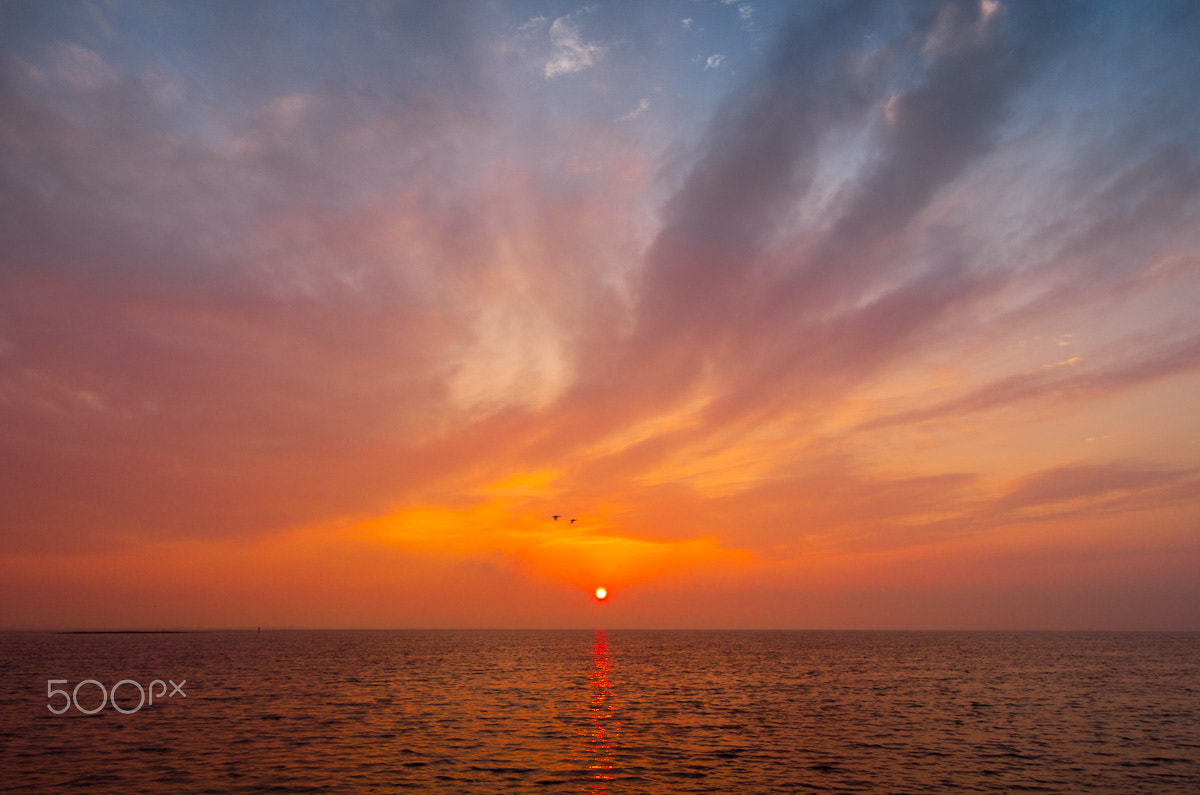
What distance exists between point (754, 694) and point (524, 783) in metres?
46.4

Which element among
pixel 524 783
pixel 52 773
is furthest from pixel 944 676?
pixel 52 773

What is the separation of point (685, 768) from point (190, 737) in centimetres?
3240

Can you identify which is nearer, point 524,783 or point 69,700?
point 524,783

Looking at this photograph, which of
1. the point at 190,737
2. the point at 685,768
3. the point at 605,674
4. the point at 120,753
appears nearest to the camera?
the point at 685,768

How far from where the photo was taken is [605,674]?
98812 millimetres

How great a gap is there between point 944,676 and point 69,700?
10469cm

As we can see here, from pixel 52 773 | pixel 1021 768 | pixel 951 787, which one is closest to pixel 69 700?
pixel 52 773

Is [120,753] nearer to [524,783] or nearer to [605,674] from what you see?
[524,783]

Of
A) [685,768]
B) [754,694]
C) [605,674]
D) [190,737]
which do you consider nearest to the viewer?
[685,768]

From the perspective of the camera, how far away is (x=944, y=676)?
96.9 meters

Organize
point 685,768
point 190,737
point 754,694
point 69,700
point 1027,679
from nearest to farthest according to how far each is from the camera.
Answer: point 685,768, point 190,737, point 69,700, point 754,694, point 1027,679

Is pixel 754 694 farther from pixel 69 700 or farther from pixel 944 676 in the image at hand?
pixel 69 700

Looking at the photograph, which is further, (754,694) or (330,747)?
(754,694)

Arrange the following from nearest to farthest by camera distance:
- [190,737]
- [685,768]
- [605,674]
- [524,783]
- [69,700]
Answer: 1. [524,783]
2. [685,768]
3. [190,737]
4. [69,700]
5. [605,674]
